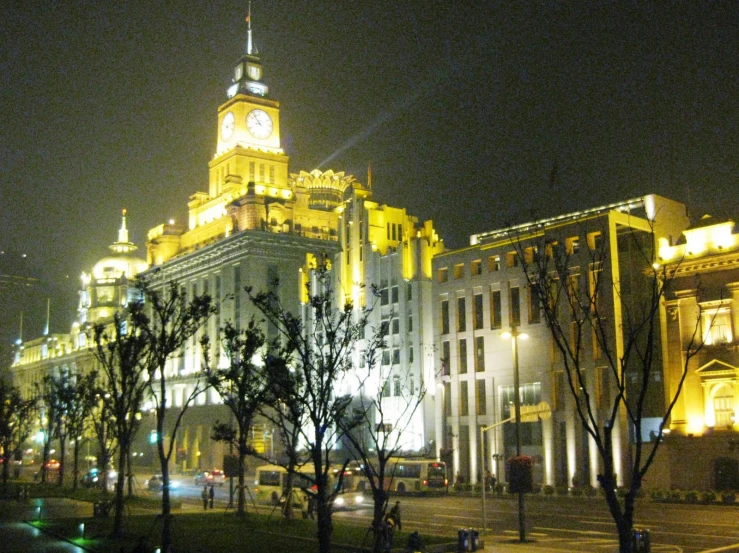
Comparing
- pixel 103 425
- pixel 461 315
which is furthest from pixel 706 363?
pixel 103 425

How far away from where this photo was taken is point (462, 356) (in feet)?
260

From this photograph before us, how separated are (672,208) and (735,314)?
44.6 feet

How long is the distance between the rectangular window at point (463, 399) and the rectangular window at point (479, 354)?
6.78 feet

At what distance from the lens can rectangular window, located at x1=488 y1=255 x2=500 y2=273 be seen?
7688 centimetres

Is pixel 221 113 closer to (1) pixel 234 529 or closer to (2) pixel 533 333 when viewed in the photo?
(2) pixel 533 333

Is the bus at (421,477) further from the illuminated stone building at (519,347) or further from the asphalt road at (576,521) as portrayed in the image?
the illuminated stone building at (519,347)

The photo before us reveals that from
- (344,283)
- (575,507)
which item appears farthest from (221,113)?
(575,507)

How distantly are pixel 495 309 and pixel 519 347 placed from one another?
16.9 feet

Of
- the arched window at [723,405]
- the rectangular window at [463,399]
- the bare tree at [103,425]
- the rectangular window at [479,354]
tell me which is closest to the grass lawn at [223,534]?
the bare tree at [103,425]

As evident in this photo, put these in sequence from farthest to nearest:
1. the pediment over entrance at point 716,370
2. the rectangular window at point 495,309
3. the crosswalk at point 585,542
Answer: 1. the rectangular window at point 495,309
2. the pediment over entrance at point 716,370
3. the crosswalk at point 585,542

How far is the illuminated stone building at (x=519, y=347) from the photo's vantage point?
220 ft

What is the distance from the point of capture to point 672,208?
70.7 m

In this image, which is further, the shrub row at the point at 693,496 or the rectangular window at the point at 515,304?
the rectangular window at the point at 515,304

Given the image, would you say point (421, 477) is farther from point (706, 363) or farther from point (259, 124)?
point (259, 124)
